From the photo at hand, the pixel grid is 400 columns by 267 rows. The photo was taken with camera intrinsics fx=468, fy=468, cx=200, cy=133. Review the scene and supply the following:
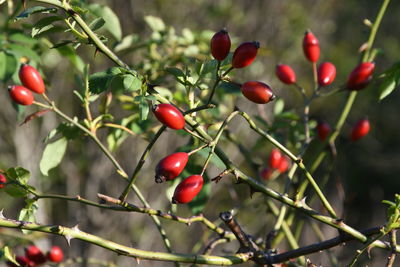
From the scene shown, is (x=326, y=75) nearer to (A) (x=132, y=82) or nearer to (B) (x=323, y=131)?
(B) (x=323, y=131)

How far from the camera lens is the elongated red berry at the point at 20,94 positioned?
0.99m

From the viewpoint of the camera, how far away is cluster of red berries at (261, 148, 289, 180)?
1.56 metres

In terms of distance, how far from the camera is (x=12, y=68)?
1.20 meters

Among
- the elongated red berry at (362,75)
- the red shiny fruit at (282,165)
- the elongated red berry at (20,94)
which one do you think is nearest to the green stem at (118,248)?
the elongated red berry at (20,94)

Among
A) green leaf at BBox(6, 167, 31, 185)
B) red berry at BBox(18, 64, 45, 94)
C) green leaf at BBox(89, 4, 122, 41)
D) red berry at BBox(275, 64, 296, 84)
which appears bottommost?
green leaf at BBox(6, 167, 31, 185)

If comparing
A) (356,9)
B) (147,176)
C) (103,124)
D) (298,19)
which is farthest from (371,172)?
(103,124)


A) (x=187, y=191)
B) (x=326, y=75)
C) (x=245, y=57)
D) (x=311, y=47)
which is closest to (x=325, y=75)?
(x=326, y=75)

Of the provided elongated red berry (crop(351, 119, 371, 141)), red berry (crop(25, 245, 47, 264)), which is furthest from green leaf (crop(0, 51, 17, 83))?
elongated red berry (crop(351, 119, 371, 141))

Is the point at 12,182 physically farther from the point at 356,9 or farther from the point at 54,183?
the point at 356,9

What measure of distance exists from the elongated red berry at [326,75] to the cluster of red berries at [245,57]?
41 centimetres

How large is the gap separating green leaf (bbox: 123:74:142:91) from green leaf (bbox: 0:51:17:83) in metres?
0.53

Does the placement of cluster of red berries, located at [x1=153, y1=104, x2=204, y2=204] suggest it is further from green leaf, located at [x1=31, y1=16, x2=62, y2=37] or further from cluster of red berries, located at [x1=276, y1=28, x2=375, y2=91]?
cluster of red berries, located at [x1=276, y1=28, x2=375, y2=91]

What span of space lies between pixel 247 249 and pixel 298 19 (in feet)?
15.3

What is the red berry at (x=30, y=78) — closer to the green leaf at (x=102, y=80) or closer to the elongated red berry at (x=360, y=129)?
the green leaf at (x=102, y=80)
